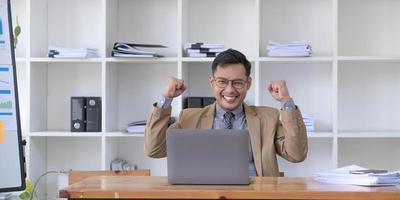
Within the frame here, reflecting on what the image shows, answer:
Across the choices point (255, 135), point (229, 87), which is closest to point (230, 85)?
point (229, 87)

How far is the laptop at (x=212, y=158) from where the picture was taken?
5.93 ft

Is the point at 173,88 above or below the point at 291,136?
above

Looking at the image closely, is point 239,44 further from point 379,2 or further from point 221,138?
point 221,138

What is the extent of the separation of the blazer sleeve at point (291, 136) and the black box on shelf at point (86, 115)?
1.44 meters

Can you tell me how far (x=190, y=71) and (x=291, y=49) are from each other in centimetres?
78

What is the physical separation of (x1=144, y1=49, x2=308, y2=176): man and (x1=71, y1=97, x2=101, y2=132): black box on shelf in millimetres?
1066

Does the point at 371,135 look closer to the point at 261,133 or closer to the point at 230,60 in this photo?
the point at 261,133

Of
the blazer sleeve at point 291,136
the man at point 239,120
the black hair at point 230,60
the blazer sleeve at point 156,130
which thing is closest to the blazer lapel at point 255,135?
the man at point 239,120

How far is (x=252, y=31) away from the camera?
3867 mm

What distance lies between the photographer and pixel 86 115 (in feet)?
12.1

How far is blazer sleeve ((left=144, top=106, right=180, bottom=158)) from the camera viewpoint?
258 centimetres

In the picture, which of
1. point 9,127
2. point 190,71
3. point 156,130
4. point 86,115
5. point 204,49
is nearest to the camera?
point 9,127

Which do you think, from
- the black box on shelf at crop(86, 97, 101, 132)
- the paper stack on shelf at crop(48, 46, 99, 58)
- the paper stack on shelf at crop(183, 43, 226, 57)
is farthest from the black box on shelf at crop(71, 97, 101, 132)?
the paper stack on shelf at crop(183, 43, 226, 57)

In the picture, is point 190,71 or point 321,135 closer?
point 321,135
